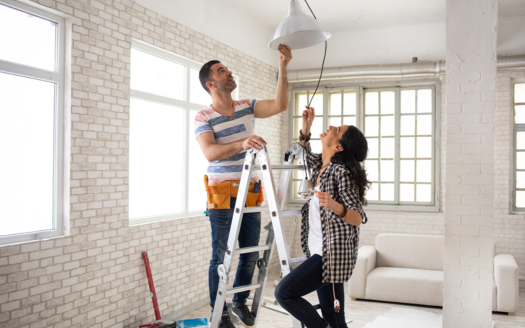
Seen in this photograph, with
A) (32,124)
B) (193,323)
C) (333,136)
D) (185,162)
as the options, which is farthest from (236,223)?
(185,162)

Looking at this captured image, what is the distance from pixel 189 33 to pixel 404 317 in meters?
3.75

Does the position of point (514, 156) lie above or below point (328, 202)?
above

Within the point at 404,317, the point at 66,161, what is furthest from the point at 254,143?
the point at 404,317

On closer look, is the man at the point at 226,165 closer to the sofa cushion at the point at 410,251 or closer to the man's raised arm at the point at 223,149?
the man's raised arm at the point at 223,149

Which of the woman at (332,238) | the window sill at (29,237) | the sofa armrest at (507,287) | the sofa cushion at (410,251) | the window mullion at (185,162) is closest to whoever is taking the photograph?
the woman at (332,238)

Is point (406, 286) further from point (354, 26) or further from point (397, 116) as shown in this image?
point (354, 26)

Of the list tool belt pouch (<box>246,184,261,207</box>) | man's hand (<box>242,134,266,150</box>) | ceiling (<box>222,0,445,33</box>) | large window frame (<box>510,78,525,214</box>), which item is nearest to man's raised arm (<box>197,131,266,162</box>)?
man's hand (<box>242,134,266,150</box>)

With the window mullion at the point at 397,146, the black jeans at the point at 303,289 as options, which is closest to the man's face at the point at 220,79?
the black jeans at the point at 303,289

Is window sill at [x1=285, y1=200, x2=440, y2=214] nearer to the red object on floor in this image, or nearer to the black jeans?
the red object on floor

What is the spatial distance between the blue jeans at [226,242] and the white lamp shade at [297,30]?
996 millimetres

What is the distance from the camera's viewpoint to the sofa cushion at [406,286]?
4707mm

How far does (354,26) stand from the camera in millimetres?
6352

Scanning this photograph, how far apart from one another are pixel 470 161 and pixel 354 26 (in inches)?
138

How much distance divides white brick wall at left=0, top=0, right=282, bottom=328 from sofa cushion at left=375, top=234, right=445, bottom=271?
2.60 m
